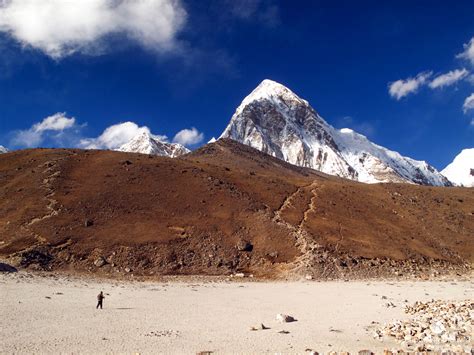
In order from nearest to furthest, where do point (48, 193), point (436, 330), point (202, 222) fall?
1. point (436, 330)
2. point (202, 222)
3. point (48, 193)

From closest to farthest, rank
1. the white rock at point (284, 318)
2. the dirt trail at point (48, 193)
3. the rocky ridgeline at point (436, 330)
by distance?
the rocky ridgeline at point (436, 330)
the white rock at point (284, 318)
the dirt trail at point (48, 193)

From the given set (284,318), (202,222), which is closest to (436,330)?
(284,318)

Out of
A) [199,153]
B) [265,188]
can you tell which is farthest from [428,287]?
[199,153]

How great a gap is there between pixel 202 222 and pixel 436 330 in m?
40.6

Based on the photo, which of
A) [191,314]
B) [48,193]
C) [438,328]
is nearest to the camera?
[438,328]

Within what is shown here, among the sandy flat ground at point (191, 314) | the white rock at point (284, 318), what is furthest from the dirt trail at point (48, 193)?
the white rock at point (284, 318)

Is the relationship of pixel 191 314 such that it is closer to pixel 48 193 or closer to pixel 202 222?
pixel 202 222

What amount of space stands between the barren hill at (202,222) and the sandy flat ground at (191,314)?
727cm

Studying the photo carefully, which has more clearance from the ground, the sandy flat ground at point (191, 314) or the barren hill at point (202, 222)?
the barren hill at point (202, 222)

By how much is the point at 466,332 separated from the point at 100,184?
54.4 meters

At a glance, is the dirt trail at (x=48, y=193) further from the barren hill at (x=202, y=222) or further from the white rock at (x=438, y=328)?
the white rock at (x=438, y=328)

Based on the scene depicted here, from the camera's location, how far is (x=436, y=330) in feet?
69.9

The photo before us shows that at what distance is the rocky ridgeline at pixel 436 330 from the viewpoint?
63.7ft

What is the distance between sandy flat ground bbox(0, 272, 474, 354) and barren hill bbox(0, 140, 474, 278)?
727 cm
